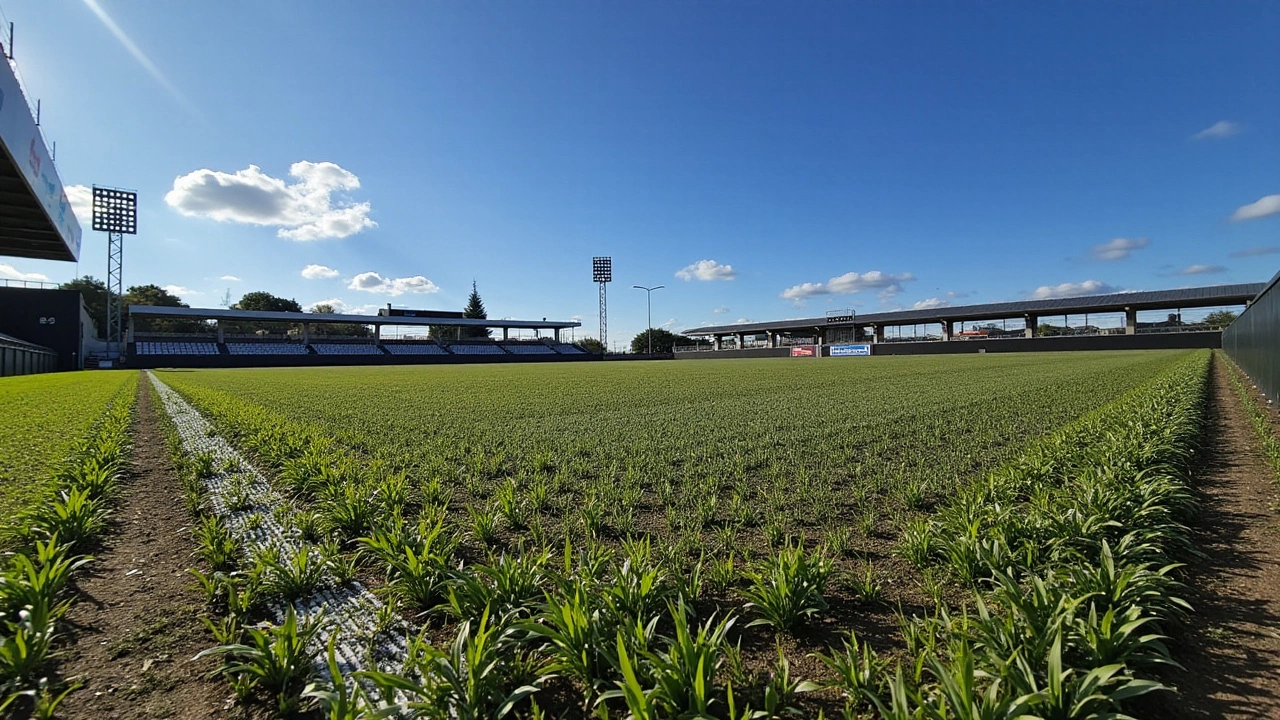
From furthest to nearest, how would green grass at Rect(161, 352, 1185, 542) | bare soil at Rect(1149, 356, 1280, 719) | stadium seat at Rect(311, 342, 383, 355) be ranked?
1. stadium seat at Rect(311, 342, 383, 355)
2. green grass at Rect(161, 352, 1185, 542)
3. bare soil at Rect(1149, 356, 1280, 719)

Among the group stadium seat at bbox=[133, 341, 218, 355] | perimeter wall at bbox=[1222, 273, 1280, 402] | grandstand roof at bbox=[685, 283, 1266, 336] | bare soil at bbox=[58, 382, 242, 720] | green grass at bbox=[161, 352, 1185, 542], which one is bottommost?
bare soil at bbox=[58, 382, 242, 720]

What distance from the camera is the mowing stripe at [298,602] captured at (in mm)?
2309

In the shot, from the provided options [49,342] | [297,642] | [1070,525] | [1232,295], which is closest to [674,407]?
[1070,525]

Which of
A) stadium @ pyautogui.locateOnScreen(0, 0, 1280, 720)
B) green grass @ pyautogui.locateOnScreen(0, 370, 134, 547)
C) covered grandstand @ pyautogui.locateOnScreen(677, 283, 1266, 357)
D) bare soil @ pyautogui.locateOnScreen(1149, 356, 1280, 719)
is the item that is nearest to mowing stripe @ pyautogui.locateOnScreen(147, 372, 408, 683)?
stadium @ pyautogui.locateOnScreen(0, 0, 1280, 720)

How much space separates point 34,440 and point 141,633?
721 cm

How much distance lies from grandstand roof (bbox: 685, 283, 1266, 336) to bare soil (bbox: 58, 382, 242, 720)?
A: 58443 mm

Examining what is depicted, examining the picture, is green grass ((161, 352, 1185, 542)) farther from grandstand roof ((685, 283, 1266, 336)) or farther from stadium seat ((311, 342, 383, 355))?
stadium seat ((311, 342, 383, 355))

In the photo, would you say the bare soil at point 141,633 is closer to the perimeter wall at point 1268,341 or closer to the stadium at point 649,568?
the stadium at point 649,568

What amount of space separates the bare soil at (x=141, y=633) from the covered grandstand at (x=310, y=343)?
6045 cm

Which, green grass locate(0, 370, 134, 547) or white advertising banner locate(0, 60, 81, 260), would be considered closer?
green grass locate(0, 370, 134, 547)

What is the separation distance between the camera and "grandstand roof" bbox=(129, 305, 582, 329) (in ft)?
176

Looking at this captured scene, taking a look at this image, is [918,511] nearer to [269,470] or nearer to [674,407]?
[269,470]

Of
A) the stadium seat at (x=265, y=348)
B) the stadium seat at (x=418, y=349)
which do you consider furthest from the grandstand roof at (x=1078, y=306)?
the stadium seat at (x=265, y=348)

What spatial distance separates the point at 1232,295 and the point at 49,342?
3883 inches
